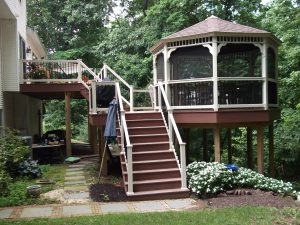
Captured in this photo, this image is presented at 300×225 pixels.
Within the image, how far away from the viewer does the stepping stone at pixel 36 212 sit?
24.7ft

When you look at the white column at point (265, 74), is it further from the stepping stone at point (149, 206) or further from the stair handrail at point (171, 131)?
the stepping stone at point (149, 206)

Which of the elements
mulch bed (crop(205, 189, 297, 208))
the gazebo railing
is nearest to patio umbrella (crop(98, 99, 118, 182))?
the gazebo railing

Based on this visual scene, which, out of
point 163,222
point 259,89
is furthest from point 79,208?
point 259,89

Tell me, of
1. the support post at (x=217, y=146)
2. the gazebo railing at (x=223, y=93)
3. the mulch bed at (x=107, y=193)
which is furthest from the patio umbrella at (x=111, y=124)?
the support post at (x=217, y=146)

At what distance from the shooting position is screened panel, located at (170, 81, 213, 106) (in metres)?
11.2

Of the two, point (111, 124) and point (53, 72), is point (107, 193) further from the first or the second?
point (53, 72)

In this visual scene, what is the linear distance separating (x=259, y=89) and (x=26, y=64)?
34.0ft

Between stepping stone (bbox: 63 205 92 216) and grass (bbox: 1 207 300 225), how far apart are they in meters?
0.59

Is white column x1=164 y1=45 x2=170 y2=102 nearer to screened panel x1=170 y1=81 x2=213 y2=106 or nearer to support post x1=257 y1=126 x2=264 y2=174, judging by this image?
screened panel x1=170 y1=81 x2=213 y2=106

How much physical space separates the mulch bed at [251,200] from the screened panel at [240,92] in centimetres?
313

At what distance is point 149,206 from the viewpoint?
8.34 metres

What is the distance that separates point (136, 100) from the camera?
1778 cm

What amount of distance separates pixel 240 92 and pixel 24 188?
6.59m

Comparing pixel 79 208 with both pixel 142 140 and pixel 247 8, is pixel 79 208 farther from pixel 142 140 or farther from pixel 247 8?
pixel 247 8
